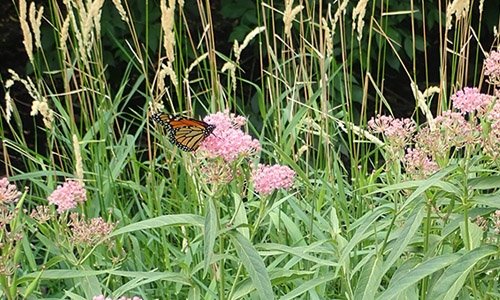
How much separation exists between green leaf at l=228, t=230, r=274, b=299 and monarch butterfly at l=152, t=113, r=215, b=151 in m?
0.26

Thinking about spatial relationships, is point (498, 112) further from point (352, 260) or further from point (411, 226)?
point (352, 260)

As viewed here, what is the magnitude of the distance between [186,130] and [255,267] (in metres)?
0.45

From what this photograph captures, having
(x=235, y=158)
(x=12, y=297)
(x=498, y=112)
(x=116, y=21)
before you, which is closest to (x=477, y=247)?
(x=498, y=112)

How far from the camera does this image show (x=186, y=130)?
2.09 metres

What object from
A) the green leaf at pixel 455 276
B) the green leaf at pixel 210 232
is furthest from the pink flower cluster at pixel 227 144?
the green leaf at pixel 455 276

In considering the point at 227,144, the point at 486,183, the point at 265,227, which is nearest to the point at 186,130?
the point at 227,144

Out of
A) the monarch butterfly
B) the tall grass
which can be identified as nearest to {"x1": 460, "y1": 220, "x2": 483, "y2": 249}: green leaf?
the tall grass

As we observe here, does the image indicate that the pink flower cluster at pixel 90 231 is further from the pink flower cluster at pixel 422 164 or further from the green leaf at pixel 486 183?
the green leaf at pixel 486 183

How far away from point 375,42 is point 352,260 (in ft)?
9.15

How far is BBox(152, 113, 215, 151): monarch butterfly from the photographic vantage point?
1944mm

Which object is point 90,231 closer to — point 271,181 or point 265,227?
point 271,181

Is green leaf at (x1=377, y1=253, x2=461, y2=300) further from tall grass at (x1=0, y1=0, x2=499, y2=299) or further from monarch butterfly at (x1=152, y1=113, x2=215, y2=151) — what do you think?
monarch butterfly at (x1=152, y1=113, x2=215, y2=151)

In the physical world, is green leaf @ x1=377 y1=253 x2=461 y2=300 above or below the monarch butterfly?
below

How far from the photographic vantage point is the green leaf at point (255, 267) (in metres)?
1.79
